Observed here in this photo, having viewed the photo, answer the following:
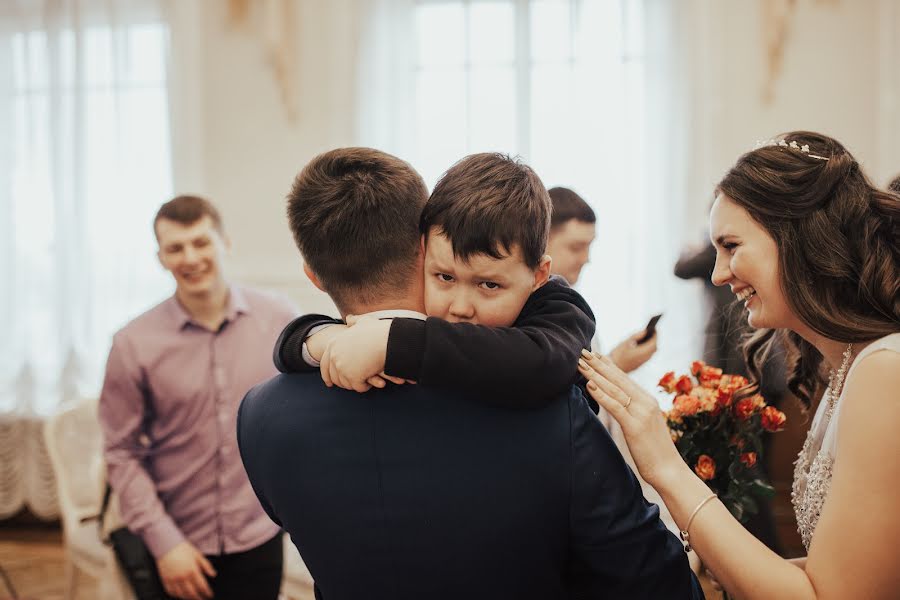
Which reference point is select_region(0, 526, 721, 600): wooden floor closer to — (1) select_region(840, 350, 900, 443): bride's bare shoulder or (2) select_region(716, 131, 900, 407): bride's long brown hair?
(2) select_region(716, 131, 900, 407): bride's long brown hair

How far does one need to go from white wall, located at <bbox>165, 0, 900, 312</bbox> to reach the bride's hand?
3161 mm

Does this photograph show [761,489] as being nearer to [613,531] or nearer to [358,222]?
[613,531]

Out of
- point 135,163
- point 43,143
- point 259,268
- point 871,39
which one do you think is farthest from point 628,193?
point 43,143

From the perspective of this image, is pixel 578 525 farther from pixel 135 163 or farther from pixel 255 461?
pixel 135 163

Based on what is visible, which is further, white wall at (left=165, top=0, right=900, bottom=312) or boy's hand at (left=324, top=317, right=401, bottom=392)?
white wall at (left=165, top=0, right=900, bottom=312)

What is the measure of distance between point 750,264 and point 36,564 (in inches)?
173

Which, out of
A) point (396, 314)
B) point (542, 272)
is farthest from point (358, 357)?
point (542, 272)

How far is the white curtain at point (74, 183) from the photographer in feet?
15.9

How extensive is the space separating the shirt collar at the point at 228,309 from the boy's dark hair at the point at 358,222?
1.46 metres

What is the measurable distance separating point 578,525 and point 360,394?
34cm

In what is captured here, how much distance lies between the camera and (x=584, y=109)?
4492mm

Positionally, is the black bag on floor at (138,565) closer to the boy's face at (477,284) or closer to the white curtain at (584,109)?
the boy's face at (477,284)

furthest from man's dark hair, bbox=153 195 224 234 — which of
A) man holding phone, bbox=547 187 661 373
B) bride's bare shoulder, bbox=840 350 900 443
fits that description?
bride's bare shoulder, bbox=840 350 900 443

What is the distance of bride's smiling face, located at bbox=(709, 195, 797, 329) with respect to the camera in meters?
1.40
